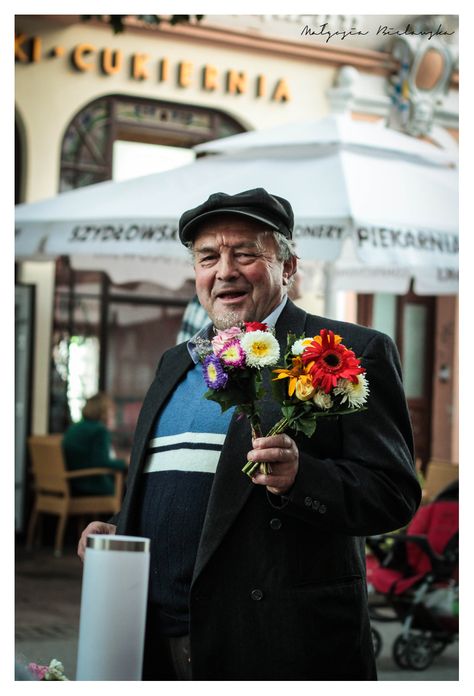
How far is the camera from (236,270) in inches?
97.0

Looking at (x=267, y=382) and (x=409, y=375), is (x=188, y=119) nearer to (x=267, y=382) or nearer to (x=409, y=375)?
(x=409, y=375)

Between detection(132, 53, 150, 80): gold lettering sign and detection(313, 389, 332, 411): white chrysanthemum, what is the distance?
10076mm

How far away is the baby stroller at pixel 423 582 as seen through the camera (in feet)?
21.9

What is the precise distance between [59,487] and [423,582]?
13.6ft

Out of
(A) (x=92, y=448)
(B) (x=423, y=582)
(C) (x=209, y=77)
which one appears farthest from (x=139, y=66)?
(B) (x=423, y=582)

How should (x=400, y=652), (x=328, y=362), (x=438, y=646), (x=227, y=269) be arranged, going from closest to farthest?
(x=328, y=362), (x=227, y=269), (x=400, y=652), (x=438, y=646)

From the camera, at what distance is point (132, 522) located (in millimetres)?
2586

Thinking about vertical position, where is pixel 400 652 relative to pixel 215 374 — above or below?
below

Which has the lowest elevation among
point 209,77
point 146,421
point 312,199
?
point 146,421

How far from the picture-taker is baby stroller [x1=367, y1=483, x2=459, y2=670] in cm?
666

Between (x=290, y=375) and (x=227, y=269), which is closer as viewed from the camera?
(x=290, y=375)

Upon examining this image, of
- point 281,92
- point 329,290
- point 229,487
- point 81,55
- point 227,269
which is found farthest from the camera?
point 281,92

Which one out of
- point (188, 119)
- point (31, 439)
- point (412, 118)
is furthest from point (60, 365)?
point (412, 118)

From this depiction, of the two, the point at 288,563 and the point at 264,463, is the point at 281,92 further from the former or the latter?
the point at 264,463
